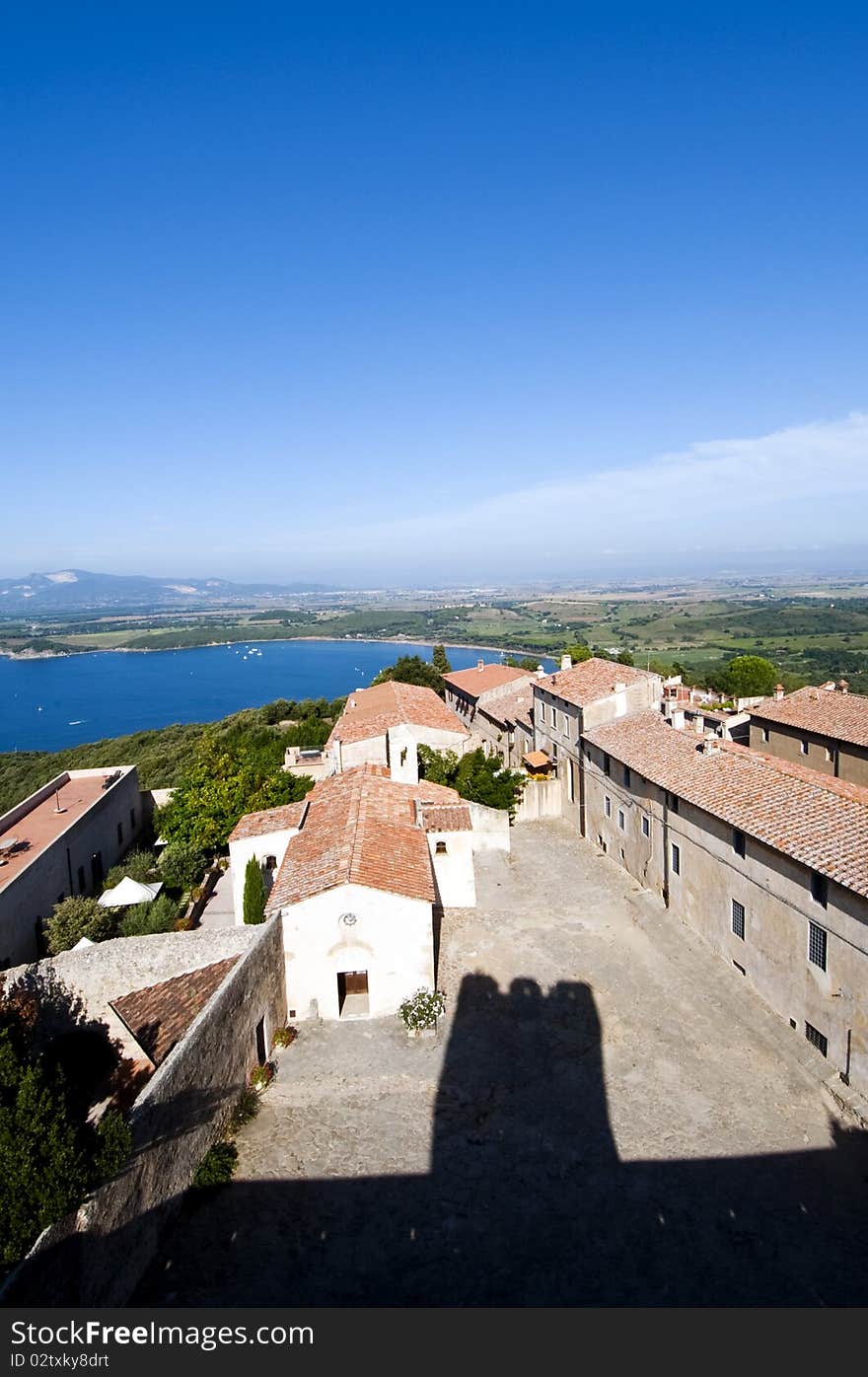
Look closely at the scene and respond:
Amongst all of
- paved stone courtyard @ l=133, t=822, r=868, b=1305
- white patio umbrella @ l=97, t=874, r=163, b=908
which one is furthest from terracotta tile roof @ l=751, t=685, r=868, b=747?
white patio umbrella @ l=97, t=874, r=163, b=908

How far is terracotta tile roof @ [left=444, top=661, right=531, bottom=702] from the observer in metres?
47.8

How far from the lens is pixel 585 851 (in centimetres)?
2634

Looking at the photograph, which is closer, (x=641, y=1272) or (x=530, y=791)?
(x=641, y=1272)

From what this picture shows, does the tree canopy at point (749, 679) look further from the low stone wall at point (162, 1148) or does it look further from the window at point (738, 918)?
the low stone wall at point (162, 1148)

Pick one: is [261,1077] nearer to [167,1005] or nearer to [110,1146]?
[167,1005]

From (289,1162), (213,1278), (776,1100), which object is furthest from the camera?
(776,1100)

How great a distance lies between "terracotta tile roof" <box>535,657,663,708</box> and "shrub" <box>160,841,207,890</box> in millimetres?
15249

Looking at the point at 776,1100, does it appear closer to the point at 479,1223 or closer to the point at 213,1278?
the point at 479,1223

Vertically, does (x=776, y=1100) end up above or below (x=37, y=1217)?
below

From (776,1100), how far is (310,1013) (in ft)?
30.9

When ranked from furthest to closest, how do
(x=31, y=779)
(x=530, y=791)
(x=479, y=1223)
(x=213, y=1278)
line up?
(x=31, y=779)
(x=530, y=791)
(x=479, y=1223)
(x=213, y=1278)
